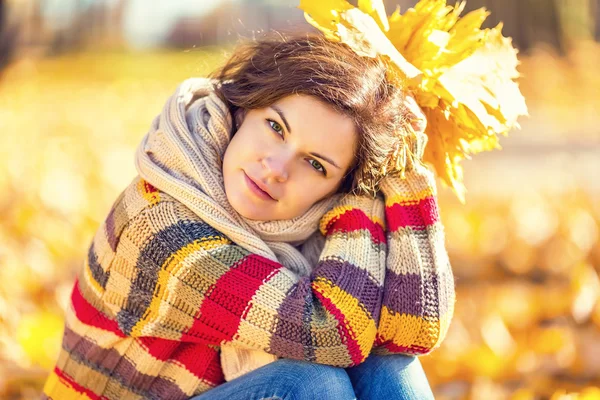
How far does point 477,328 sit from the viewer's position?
2.67 meters

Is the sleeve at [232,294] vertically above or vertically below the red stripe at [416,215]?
below

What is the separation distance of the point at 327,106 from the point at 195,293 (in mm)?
446

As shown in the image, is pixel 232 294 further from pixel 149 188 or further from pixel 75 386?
pixel 75 386

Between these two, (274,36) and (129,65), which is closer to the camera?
(274,36)

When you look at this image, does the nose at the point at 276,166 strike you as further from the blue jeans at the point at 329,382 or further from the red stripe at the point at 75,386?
the red stripe at the point at 75,386

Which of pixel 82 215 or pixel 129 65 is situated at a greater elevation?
pixel 82 215

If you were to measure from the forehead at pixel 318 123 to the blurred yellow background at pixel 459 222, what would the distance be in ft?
0.87

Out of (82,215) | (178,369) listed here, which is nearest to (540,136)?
(82,215)

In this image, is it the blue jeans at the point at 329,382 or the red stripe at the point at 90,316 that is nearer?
the blue jeans at the point at 329,382

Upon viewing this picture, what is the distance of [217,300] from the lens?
1468 millimetres

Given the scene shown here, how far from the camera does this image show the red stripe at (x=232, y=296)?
1.46 m

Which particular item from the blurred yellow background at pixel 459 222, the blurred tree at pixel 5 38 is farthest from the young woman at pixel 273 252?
the blurred tree at pixel 5 38

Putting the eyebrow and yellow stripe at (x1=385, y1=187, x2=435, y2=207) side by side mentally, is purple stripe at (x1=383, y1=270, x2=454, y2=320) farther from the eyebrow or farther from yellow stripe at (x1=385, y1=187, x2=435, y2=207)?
the eyebrow

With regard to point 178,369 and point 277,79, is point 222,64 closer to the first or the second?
point 277,79
